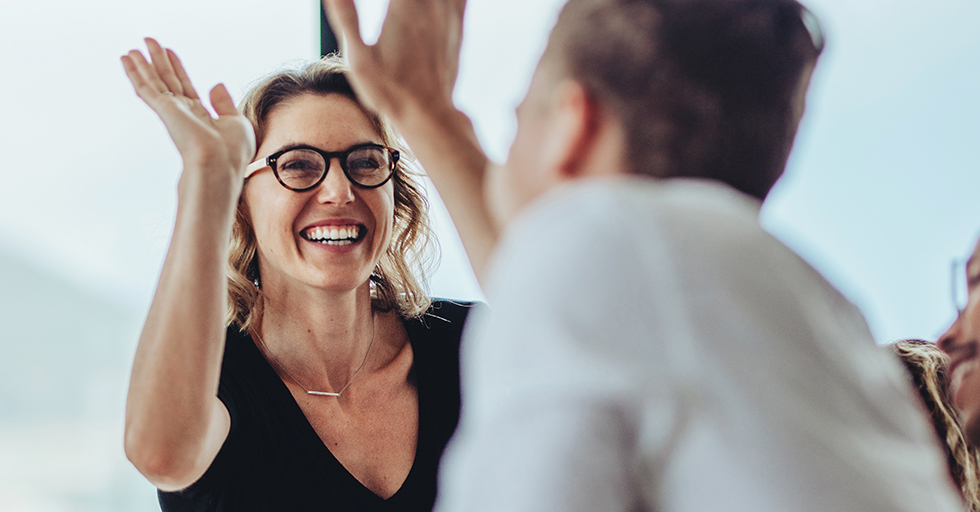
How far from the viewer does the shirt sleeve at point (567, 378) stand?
1.28ft

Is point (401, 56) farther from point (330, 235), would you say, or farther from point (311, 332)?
point (311, 332)

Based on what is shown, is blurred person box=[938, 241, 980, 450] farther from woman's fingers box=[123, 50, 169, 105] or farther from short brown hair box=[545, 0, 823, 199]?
woman's fingers box=[123, 50, 169, 105]

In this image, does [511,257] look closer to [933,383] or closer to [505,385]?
[505,385]

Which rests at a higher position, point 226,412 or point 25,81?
point 25,81

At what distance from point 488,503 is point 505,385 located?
6 centimetres

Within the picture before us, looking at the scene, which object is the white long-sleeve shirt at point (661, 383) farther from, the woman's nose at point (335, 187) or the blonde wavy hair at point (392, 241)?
the blonde wavy hair at point (392, 241)

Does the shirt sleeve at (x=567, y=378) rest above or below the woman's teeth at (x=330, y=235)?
below

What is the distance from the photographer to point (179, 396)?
123 centimetres

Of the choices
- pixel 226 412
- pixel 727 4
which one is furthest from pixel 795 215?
pixel 727 4

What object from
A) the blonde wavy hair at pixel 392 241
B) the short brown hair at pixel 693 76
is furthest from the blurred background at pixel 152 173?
the short brown hair at pixel 693 76

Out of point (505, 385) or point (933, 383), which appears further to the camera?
point (933, 383)

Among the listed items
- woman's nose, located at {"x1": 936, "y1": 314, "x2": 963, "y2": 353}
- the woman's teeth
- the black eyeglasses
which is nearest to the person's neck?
the woman's teeth

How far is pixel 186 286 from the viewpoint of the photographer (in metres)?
1.20

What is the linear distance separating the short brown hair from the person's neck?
1.30 meters
